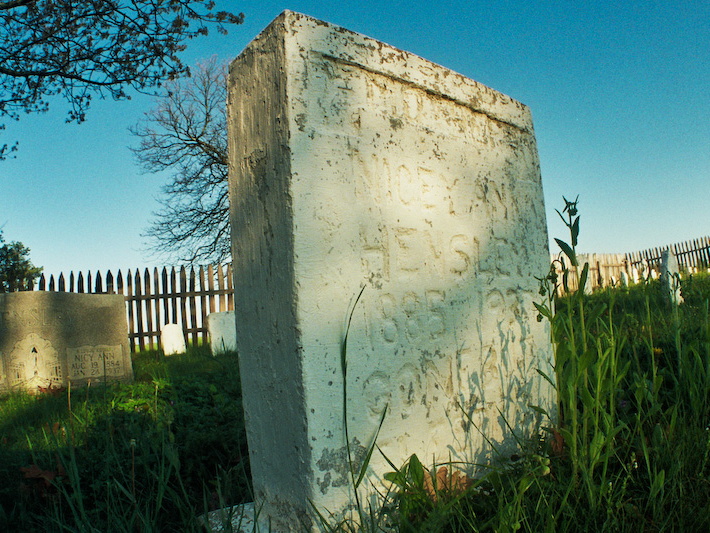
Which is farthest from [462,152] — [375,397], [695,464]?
[695,464]

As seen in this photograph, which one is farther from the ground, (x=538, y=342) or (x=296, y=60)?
(x=296, y=60)

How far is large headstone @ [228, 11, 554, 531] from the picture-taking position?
5.01 feet

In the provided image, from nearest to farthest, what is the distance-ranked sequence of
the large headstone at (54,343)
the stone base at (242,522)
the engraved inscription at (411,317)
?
the stone base at (242,522)
the engraved inscription at (411,317)
the large headstone at (54,343)

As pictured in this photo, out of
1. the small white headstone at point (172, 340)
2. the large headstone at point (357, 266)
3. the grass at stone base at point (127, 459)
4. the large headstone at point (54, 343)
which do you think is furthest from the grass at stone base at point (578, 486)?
the small white headstone at point (172, 340)

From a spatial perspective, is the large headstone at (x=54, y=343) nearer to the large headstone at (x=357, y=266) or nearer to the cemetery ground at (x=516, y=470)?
the cemetery ground at (x=516, y=470)

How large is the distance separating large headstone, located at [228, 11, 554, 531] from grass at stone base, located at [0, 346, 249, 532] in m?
0.37

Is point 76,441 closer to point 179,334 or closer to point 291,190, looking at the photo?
point 291,190

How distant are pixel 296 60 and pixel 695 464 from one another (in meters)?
1.97

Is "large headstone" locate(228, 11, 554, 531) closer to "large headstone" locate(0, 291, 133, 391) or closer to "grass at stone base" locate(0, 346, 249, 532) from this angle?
"grass at stone base" locate(0, 346, 249, 532)

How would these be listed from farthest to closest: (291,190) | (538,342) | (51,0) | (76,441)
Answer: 1. (51,0)
2. (76,441)
3. (538,342)
4. (291,190)

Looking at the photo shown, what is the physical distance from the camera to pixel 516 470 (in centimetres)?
186

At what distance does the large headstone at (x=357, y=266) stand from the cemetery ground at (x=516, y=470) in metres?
0.17

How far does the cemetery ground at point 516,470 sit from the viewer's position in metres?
1.53

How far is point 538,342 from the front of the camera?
2297 mm
